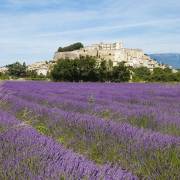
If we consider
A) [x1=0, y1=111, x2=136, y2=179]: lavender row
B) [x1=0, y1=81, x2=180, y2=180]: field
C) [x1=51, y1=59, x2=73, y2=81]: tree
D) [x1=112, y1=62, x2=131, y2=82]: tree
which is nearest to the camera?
[x1=0, y1=111, x2=136, y2=179]: lavender row

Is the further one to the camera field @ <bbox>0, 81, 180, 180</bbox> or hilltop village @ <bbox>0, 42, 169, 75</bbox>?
hilltop village @ <bbox>0, 42, 169, 75</bbox>

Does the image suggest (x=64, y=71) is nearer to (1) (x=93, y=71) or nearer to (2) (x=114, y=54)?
(1) (x=93, y=71)

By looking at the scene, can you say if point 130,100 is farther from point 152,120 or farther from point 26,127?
point 26,127

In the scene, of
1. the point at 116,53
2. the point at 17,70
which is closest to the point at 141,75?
the point at 17,70

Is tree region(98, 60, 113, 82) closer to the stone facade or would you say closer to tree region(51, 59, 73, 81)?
tree region(51, 59, 73, 81)

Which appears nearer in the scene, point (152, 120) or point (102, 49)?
point (152, 120)

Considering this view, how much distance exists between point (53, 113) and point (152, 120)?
1656 mm

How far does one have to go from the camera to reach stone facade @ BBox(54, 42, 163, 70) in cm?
14025

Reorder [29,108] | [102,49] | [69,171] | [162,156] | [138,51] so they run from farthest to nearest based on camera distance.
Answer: [138,51] < [102,49] < [29,108] < [162,156] < [69,171]

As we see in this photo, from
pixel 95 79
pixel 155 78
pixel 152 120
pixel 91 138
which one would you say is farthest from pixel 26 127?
pixel 155 78

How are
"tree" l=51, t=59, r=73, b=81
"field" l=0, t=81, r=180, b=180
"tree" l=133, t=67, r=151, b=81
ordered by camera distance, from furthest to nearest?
→ 1. "tree" l=133, t=67, r=151, b=81
2. "tree" l=51, t=59, r=73, b=81
3. "field" l=0, t=81, r=180, b=180

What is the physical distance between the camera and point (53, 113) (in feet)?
24.9

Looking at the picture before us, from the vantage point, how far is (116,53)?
468 ft

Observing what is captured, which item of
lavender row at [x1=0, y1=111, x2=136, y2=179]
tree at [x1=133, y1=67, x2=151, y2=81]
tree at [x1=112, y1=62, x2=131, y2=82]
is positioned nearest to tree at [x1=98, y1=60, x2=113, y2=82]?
tree at [x1=112, y1=62, x2=131, y2=82]
